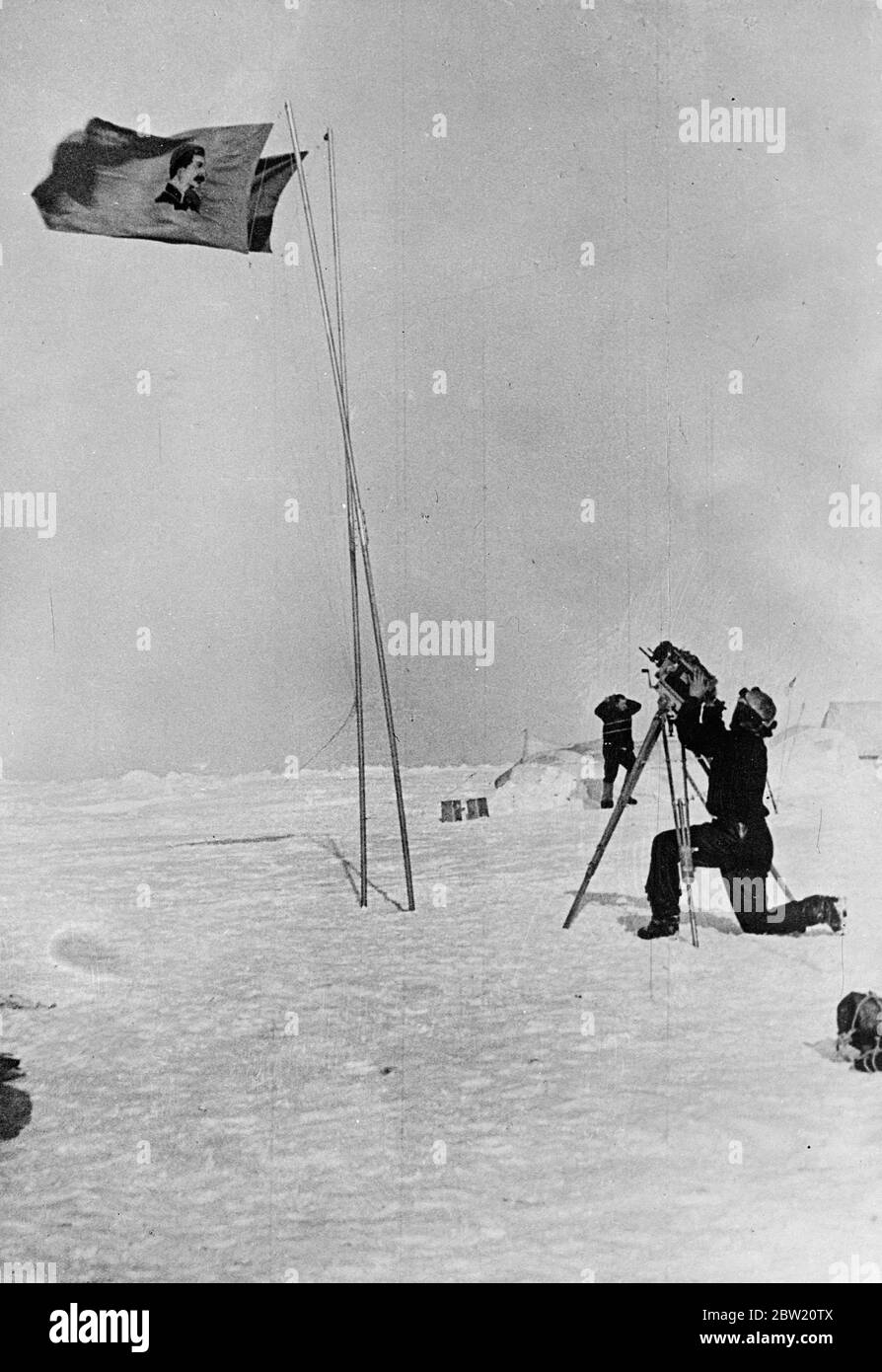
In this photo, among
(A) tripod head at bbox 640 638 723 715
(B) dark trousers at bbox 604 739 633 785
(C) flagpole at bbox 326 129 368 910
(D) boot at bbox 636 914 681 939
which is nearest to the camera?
(D) boot at bbox 636 914 681 939

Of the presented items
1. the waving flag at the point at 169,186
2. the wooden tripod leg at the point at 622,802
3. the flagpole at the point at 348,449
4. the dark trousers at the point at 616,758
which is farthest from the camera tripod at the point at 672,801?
the waving flag at the point at 169,186

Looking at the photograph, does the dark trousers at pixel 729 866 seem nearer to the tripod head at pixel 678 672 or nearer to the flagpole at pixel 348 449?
the tripod head at pixel 678 672

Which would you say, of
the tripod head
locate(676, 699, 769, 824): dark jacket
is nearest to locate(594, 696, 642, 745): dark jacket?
the tripod head

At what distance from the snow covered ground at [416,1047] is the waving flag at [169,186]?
112 inches

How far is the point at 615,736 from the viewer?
5699mm

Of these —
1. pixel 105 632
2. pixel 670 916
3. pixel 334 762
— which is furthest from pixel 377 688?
pixel 670 916

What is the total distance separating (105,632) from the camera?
5.79 meters

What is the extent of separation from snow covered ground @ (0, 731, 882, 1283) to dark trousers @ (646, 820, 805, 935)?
0.40 ft

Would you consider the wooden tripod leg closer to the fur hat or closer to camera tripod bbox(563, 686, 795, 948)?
camera tripod bbox(563, 686, 795, 948)

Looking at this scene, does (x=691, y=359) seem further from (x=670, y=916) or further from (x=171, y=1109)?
(x=171, y=1109)

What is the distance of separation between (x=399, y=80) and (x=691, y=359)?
6.67 feet

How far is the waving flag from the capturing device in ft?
18.6

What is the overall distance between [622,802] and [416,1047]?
57.1 inches
